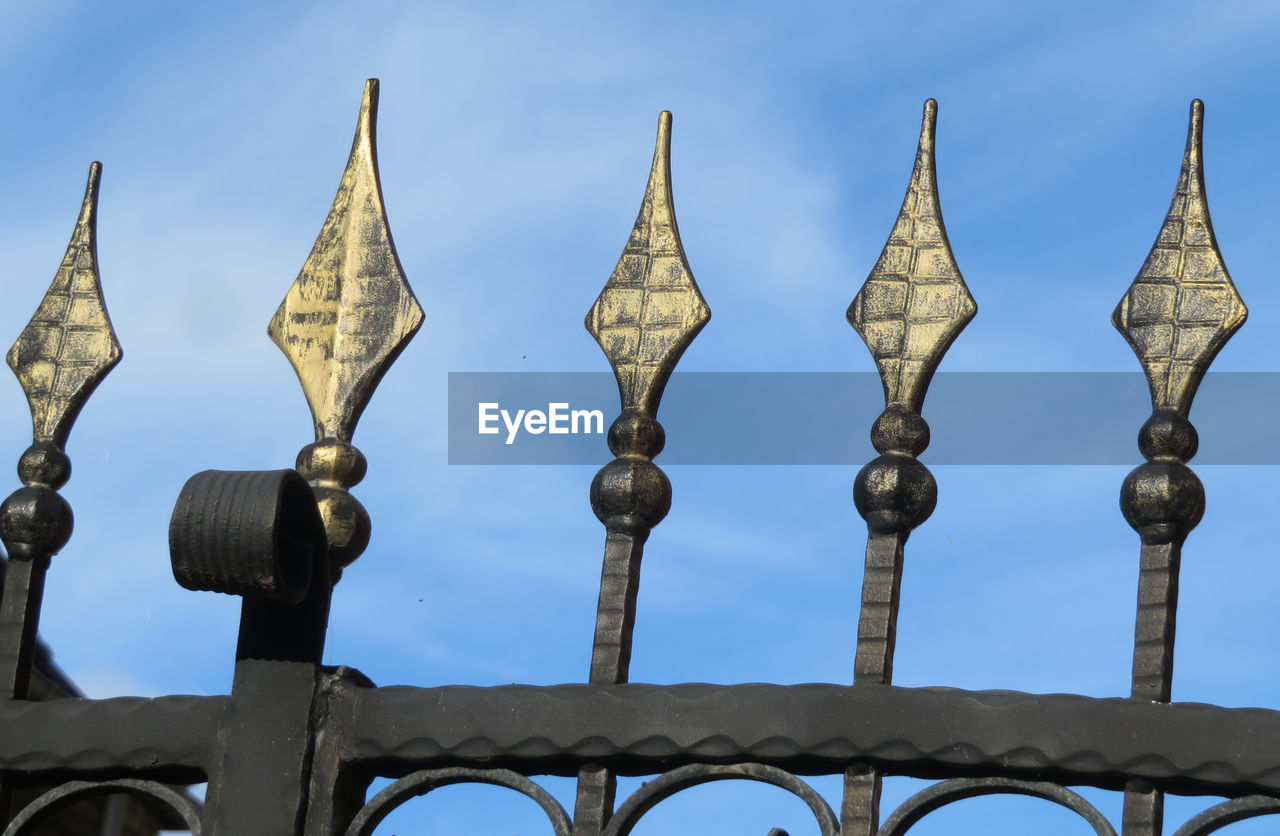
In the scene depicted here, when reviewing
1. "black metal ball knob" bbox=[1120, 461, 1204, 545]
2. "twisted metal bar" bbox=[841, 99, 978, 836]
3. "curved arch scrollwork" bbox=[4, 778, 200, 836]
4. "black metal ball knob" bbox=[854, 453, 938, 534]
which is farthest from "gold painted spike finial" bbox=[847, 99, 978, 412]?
"curved arch scrollwork" bbox=[4, 778, 200, 836]

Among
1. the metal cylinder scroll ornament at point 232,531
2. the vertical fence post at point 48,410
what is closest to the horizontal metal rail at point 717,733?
the vertical fence post at point 48,410

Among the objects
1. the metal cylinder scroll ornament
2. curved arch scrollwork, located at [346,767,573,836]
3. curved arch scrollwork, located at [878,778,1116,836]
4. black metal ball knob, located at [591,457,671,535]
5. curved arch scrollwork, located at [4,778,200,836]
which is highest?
black metal ball knob, located at [591,457,671,535]

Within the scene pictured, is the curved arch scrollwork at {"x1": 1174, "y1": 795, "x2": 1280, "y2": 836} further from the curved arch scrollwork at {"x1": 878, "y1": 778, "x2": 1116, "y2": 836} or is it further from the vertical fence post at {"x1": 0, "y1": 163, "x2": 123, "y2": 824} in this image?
the vertical fence post at {"x1": 0, "y1": 163, "x2": 123, "y2": 824}

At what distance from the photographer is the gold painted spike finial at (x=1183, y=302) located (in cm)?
241

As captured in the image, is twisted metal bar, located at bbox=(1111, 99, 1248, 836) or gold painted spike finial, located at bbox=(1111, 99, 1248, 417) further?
gold painted spike finial, located at bbox=(1111, 99, 1248, 417)

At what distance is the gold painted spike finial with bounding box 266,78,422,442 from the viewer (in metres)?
2.71

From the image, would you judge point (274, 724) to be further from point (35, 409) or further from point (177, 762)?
point (35, 409)

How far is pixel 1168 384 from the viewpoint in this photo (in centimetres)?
241

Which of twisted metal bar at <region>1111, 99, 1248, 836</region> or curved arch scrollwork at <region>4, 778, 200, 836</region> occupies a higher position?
twisted metal bar at <region>1111, 99, 1248, 836</region>

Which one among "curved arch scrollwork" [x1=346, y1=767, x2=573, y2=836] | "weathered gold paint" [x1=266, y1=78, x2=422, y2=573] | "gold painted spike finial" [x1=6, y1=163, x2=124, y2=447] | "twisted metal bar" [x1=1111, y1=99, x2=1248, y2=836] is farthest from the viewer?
"gold painted spike finial" [x1=6, y1=163, x2=124, y2=447]

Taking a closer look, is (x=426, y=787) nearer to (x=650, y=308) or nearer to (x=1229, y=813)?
(x=650, y=308)

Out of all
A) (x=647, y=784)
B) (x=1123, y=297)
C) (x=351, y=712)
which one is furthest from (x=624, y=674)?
(x=1123, y=297)

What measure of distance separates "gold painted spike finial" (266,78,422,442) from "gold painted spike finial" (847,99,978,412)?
2.60 feet

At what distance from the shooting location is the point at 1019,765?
2.24 meters
